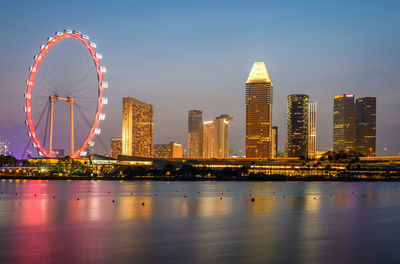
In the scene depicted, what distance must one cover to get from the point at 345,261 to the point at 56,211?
3979 cm

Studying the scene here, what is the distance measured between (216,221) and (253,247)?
16122 millimetres

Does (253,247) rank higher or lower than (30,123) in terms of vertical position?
lower

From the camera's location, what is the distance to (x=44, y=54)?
12556 centimetres

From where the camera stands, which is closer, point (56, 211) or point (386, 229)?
point (386, 229)

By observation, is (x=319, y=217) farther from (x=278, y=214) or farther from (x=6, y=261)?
(x=6, y=261)

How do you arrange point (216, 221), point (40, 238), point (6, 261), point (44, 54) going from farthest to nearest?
point (44, 54)
point (216, 221)
point (40, 238)
point (6, 261)

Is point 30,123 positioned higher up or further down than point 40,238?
higher up

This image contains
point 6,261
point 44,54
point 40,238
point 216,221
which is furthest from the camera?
point 44,54

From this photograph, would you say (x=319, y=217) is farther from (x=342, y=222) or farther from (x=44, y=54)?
(x=44, y=54)

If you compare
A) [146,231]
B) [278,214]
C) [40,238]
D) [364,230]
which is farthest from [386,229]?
[40,238]

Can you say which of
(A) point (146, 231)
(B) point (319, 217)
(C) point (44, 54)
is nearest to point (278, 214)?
(B) point (319, 217)

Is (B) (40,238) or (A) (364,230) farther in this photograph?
(A) (364,230)

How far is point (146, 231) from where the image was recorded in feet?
141

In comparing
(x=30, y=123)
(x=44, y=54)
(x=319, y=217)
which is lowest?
(x=319, y=217)
